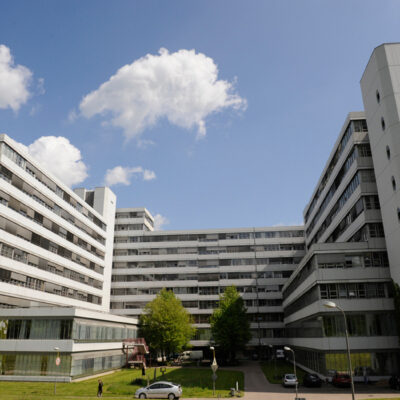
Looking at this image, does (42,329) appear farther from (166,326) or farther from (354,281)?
(354,281)

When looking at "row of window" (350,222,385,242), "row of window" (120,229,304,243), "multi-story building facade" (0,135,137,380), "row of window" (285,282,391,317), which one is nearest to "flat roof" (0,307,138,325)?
"multi-story building facade" (0,135,137,380)

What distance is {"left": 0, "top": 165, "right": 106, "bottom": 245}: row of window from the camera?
4709 centimetres

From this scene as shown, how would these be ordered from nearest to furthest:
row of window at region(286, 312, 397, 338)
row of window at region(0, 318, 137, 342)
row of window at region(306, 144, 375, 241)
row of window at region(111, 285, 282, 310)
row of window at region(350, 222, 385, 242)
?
row of window at region(286, 312, 397, 338)
row of window at region(350, 222, 385, 242)
row of window at region(0, 318, 137, 342)
row of window at region(306, 144, 375, 241)
row of window at region(111, 285, 282, 310)

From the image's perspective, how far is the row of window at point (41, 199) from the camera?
47094 millimetres

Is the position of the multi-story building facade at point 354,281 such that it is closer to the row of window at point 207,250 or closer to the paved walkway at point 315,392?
the paved walkway at point 315,392

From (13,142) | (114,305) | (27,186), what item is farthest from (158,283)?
(13,142)

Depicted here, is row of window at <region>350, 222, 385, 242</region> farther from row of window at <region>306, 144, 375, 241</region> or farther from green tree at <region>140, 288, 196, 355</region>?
green tree at <region>140, 288, 196, 355</region>

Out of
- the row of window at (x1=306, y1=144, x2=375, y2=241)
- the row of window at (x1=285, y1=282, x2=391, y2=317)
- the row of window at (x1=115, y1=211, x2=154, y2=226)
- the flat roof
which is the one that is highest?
the row of window at (x1=115, y1=211, x2=154, y2=226)

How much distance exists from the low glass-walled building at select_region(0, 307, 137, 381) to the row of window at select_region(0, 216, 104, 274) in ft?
32.6

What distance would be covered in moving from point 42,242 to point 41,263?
2953 mm

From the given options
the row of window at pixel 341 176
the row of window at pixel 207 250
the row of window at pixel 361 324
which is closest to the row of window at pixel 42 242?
the row of window at pixel 207 250

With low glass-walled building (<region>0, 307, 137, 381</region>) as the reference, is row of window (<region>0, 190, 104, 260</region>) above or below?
above

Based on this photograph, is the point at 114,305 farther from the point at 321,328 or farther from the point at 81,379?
the point at 321,328

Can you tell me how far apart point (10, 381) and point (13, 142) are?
27724 mm
